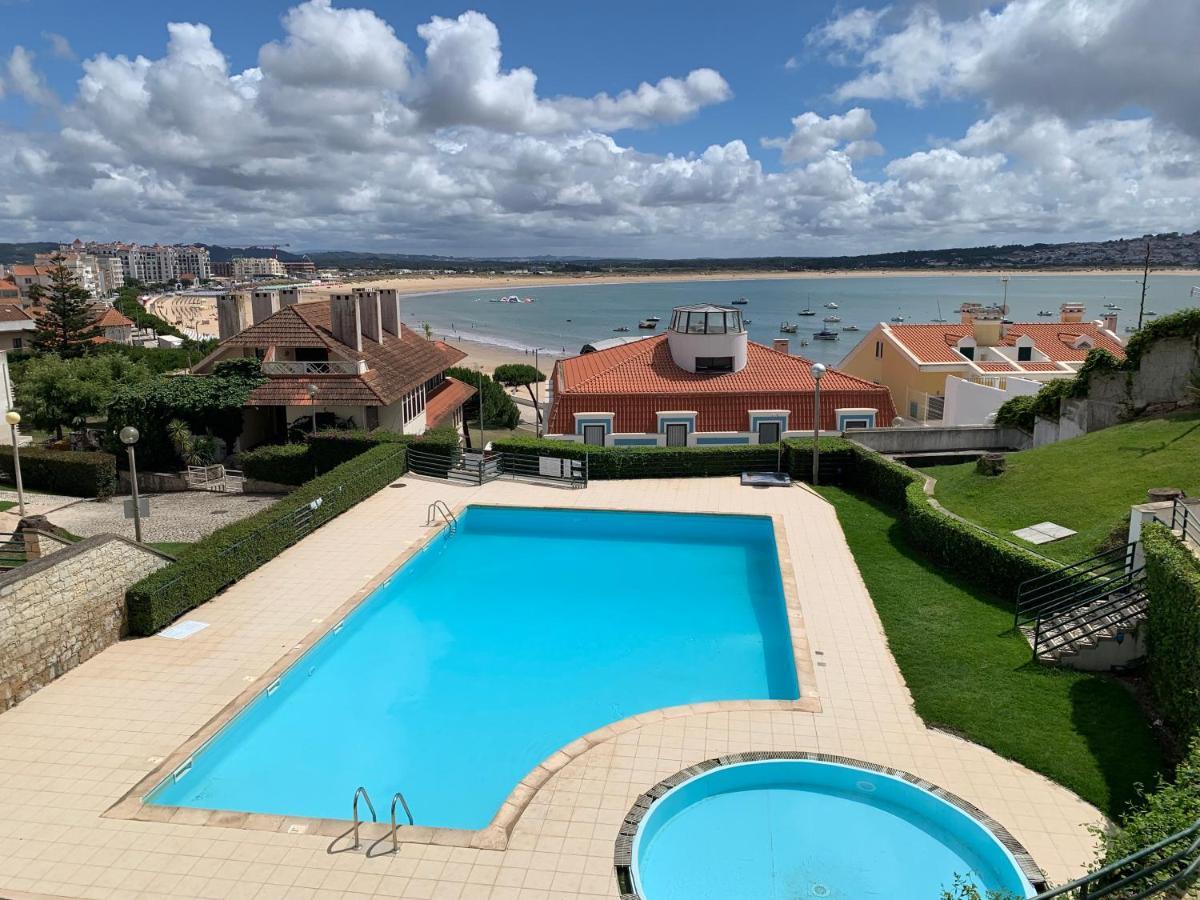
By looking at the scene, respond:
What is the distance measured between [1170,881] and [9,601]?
1467 cm

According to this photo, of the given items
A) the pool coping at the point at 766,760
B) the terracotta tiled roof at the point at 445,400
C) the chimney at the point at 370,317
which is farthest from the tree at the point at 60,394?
the pool coping at the point at 766,760

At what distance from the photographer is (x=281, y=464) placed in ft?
89.6

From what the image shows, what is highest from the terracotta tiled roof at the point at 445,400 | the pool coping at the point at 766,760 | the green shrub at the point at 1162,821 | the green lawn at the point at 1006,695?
the green shrub at the point at 1162,821

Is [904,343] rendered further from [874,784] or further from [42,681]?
[42,681]

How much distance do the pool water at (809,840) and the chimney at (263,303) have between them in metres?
30.2

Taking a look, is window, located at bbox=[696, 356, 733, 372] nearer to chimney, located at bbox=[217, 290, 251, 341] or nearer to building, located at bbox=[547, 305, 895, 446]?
building, located at bbox=[547, 305, 895, 446]

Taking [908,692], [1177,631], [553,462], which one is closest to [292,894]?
[908,692]

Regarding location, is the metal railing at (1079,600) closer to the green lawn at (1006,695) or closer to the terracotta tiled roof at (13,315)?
the green lawn at (1006,695)

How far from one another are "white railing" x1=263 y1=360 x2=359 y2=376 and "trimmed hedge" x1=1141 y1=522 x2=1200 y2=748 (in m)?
25.0

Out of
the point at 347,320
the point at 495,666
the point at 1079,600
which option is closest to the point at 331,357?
the point at 347,320

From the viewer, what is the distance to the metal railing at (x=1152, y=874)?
554 cm

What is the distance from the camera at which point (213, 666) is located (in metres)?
13.8

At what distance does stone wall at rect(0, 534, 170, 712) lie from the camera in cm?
1253

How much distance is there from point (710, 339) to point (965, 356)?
12697 mm
